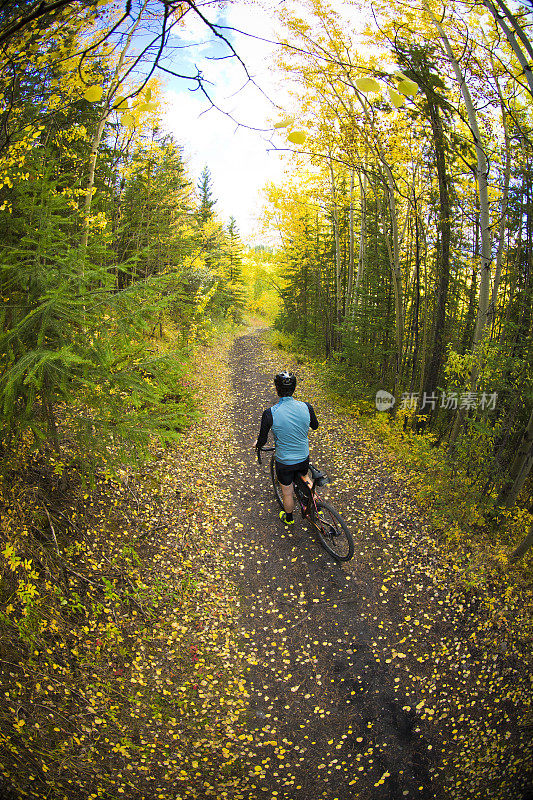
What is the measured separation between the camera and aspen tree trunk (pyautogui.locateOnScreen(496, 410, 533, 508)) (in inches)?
207

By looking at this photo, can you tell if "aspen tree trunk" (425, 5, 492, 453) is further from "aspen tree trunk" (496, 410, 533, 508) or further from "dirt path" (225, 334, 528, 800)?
"dirt path" (225, 334, 528, 800)

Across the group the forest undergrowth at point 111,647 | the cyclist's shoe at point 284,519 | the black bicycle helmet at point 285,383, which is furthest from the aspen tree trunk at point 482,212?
the forest undergrowth at point 111,647

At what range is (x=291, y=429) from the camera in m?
5.25

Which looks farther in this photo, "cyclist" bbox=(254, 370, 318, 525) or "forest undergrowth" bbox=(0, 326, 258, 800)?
"cyclist" bbox=(254, 370, 318, 525)

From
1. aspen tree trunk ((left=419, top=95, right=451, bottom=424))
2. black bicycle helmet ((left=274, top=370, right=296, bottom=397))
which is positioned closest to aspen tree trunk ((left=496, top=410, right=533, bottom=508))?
black bicycle helmet ((left=274, top=370, right=296, bottom=397))

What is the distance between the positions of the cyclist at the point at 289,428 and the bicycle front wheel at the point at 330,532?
0.50 metres

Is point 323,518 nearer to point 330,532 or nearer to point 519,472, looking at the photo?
point 330,532

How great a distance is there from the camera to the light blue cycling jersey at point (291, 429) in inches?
205

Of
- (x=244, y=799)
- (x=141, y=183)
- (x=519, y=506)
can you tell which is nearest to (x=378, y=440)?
(x=519, y=506)

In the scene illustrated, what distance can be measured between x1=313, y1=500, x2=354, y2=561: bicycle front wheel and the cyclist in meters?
0.50

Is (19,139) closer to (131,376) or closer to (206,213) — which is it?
(131,376)

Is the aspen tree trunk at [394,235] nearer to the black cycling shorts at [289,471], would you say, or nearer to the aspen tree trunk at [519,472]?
the aspen tree trunk at [519,472]

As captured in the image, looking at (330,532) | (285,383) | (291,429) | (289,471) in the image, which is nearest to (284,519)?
(330,532)

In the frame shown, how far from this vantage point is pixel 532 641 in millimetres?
3949
